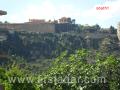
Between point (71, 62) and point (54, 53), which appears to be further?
point (54, 53)

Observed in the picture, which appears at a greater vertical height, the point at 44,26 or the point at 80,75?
the point at 80,75

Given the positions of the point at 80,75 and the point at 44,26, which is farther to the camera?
the point at 44,26

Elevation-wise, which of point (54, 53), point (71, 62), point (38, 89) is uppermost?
point (71, 62)

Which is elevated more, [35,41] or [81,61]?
[81,61]

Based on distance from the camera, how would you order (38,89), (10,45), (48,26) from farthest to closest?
(48,26)
(10,45)
(38,89)

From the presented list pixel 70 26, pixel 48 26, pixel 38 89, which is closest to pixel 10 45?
pixel 48 26

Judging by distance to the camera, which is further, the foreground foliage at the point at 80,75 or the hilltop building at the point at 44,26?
the hilltop building at the point at 44,26

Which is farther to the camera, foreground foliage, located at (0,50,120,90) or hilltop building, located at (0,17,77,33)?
hilltop building, located at (0,17,77,33)

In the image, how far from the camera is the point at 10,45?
102 m

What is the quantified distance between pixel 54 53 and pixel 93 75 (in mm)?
80685

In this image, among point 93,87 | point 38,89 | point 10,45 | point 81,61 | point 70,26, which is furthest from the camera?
point 70,26

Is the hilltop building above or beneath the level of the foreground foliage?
beneath

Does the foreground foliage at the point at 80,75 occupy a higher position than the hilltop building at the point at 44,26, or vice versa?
the foreground foliage at the point at 80,75

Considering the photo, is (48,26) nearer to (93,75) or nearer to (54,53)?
(54,53)
